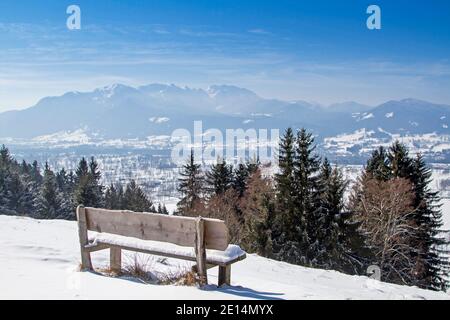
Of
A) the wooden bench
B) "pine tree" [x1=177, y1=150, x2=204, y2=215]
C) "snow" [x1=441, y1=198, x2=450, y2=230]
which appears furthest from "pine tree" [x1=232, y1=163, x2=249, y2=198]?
"snow" [x1=441, y1=198, x2=450, y2=230]

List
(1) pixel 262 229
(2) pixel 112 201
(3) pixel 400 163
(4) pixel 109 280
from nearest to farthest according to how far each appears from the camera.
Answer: (4) pixel 109 280
(1) pixel 262 229
(3) pixel 400 163
(2) pixel 112 201

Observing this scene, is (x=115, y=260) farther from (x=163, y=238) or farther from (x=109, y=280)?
(x=163, y=238)

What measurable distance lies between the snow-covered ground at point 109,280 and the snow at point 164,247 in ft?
1.57

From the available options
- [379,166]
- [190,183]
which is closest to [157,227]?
[379,166]

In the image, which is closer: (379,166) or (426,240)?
(426,240)

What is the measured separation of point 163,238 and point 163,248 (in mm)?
202

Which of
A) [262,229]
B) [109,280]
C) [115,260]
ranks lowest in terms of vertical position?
[262,229]

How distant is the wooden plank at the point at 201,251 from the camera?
6.13 m

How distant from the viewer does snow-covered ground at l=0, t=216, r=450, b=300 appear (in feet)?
18.2

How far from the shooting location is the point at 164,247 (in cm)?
665

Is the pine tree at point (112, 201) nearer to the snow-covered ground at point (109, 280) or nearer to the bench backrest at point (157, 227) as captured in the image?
the snow-covered ground at point (109, 280)

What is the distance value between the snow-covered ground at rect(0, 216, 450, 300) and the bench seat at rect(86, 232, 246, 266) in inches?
17.4
